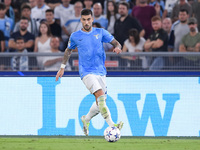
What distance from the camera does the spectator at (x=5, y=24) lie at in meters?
12.9

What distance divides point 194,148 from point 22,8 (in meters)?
7.47

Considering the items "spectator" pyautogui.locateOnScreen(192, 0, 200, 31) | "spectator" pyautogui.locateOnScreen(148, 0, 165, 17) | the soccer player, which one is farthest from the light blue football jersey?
"spectator" pyautogui.locateOnScreen(148, 0, 165, 17)

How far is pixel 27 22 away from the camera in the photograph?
42.2 ft

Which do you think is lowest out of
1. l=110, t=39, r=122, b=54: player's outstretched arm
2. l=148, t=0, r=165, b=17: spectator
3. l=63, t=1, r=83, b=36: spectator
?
l=110, t=39, r=122, b=54: player's outstretched arm

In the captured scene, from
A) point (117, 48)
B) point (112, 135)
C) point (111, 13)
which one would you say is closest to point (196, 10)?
point (111, 13)

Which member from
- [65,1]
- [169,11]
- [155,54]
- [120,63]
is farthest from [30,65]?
[169,11]

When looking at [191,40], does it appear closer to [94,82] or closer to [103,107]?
[94,82]

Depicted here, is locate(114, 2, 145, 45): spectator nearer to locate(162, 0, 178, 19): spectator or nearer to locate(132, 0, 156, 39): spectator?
locate(132, 0, 156, 39): spectator

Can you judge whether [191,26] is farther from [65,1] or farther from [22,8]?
[22,8]

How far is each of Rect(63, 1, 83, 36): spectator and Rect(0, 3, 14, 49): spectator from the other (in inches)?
60.6

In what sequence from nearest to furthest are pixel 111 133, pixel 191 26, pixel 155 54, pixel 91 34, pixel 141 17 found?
pixel 111 133, pixel 91 34, pixel 155 54, pixel 191 26, pixel 141 17

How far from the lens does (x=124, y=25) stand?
40.1 feet

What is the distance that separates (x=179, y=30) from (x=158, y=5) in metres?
1.40

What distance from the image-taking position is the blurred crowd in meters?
11.6
